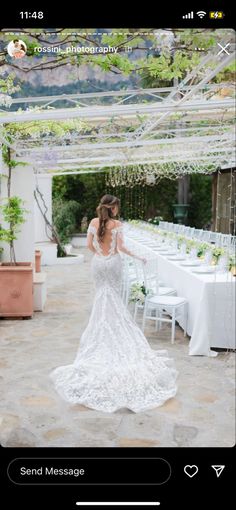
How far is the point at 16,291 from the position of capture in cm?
696

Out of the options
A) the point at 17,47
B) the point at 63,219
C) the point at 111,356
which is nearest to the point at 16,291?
the point at 111,356

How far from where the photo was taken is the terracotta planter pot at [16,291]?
6922 mm

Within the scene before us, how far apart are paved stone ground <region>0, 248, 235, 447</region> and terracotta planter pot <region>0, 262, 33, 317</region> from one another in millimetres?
161

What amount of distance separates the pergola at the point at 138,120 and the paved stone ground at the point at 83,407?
1285mm

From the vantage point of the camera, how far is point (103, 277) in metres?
4.74

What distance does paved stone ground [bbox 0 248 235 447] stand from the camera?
2.19 m

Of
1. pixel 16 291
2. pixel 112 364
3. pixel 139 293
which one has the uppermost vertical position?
pixel 139 293

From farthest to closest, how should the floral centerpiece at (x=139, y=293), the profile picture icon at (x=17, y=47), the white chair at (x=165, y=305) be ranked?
the floral centerpiece at (x=139, y=293)
the white chair at (x=165, y=305)
the profile picture icon at (x=17, y=47)
